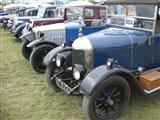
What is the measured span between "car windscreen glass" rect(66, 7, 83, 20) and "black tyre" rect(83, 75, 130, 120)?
4435 millimetres

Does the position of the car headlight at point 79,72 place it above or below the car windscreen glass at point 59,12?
below

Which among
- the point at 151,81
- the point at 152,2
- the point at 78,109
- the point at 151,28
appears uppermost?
the point at 152,2

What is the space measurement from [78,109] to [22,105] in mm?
1059

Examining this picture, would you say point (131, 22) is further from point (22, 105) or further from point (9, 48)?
point (9, 48)

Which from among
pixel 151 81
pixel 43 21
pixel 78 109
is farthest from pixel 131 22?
pixel 43 21

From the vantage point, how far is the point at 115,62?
430cm

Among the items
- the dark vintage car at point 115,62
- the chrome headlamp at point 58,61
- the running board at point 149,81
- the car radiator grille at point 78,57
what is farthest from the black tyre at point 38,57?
the running board at point 149,81

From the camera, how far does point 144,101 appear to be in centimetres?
485

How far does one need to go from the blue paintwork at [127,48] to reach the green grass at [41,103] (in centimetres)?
72

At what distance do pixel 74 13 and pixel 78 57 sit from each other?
4.03 meters

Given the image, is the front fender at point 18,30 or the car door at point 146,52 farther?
the front fender at point 18,30

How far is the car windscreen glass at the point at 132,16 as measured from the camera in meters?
4.74

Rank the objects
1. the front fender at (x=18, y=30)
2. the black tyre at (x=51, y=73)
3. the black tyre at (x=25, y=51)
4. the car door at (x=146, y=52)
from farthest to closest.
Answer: the front fender at (x=18, y=30) → the black tyre at (x=25, y=51) → the black tyre at (x=51, y=73) → the car door at (x=146, y=52)

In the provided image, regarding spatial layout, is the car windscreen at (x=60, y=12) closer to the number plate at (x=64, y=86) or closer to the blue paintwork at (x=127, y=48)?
the blue paintwork at (x=127, y=48)
